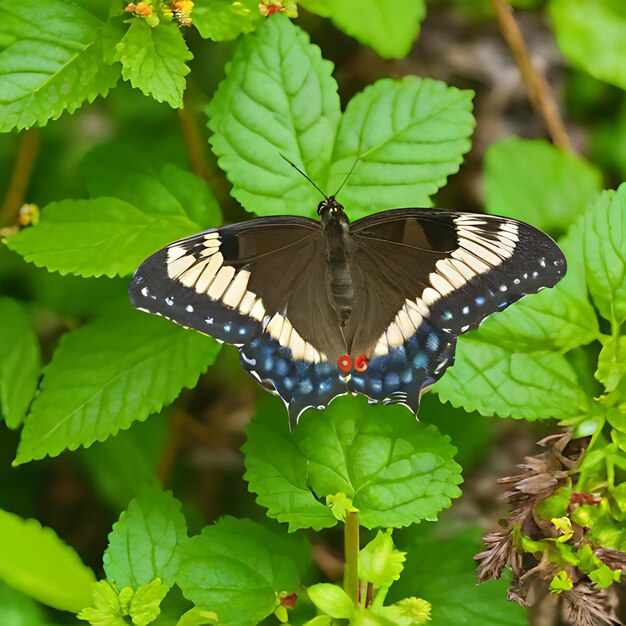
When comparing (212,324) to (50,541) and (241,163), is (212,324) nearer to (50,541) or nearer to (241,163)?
(241,163)

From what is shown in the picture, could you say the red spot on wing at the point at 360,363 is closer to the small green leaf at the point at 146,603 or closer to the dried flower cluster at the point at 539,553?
the dried flower cluster at the point at 539,553

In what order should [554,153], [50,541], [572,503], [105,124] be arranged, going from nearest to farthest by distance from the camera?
[50,541]
[572,503]
[554,153]
[105,124]

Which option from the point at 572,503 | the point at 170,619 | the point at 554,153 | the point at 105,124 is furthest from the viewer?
the point at 105,124

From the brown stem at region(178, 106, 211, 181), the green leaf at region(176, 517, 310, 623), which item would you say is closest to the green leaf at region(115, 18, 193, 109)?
the brown stem at region(178, 106, 211, 181)

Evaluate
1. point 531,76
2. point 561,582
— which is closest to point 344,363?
point 561,582

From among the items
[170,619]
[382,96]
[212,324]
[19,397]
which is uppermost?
[382,96]

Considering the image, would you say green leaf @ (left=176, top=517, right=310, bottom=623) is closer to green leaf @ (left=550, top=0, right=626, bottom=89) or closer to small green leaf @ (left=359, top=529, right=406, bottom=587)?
small green leaf @ (left=359, top=529, right=406, bottom=587)

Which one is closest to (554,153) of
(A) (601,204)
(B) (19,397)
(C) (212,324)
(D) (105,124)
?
(A) (601,204)
